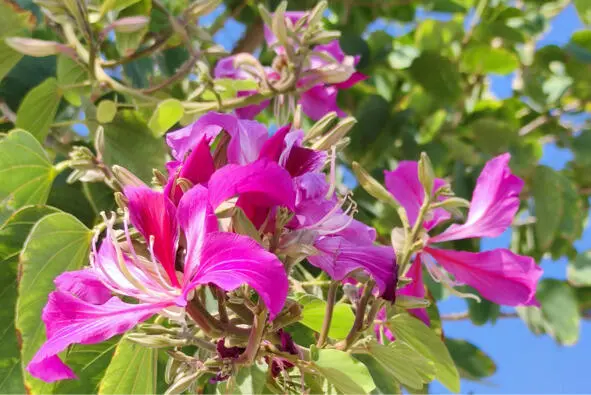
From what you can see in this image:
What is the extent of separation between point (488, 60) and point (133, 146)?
1.02m

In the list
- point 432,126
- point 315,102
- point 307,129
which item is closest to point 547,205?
point 432,126

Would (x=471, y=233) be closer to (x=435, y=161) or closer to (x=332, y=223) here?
(x=332, y=223)

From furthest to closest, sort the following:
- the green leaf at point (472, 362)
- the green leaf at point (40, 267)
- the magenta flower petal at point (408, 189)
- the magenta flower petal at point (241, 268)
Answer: the green leaf at point (472, 362) → the magenta flower petal at point (408, 189) → the green leaf at point (40, 267) → the magenta flower petal at point (241, 268)

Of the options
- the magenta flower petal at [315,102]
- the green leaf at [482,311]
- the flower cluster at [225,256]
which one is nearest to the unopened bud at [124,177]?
the flower cluster at [225,256]

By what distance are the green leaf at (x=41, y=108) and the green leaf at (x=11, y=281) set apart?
0.23 m

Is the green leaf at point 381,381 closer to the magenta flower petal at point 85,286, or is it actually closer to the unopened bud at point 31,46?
the magenta flower petal at point 85,286

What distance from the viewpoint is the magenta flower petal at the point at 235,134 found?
56 centimetres

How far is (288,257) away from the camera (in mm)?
516

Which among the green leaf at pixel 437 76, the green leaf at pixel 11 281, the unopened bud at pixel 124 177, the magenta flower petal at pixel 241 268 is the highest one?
the magenta flower petal at pixel 241 268

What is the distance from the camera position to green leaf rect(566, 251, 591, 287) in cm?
178

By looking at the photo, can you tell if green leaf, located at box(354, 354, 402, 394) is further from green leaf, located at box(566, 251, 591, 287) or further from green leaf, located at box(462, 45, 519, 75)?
green leaf, located at box(566, 251, 591, 287)

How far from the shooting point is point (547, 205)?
1.53 meters

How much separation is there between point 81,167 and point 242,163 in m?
0.23

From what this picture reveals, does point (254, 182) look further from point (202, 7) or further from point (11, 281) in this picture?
point (202, 7)
